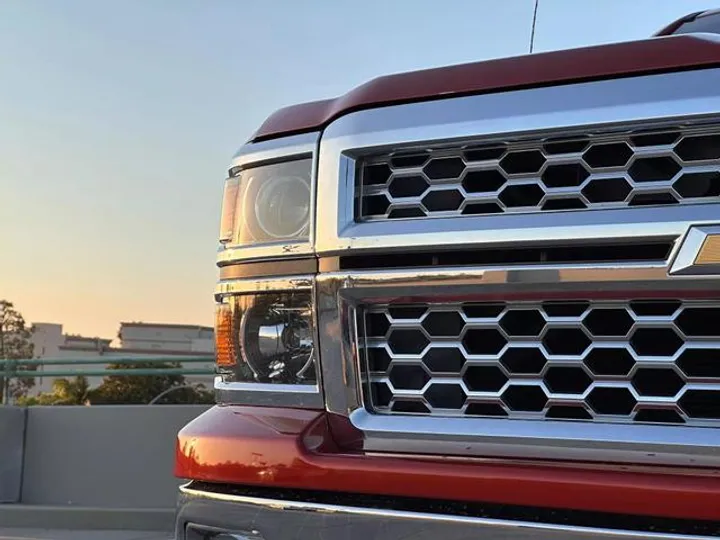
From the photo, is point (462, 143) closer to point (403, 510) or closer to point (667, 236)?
point (667, 236)

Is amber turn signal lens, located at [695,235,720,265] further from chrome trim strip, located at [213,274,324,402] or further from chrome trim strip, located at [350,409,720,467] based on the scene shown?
chrome trim strip, located at [213,274,324,402]

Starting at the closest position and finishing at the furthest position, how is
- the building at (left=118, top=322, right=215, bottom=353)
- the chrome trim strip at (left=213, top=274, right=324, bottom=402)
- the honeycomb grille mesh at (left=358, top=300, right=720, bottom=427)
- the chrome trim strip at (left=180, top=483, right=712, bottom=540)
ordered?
the chrome trim strip at (left=180, top=483, right=712, bottom=540) < the honeycomb grille mesh at (left=358, top=300, right=720, bottom=427) < the chrome trim strip at (left=213, top=274, right=324, bottom=402) < the building at (left=118, top=322, right=215, bottom=353)

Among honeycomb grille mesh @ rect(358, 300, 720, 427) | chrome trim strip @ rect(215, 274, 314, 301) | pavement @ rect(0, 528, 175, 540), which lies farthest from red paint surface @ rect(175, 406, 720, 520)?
pavement @ rect(0, 528, 175, 540)

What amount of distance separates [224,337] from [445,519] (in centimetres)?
67

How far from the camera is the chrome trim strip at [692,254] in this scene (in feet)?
4.39

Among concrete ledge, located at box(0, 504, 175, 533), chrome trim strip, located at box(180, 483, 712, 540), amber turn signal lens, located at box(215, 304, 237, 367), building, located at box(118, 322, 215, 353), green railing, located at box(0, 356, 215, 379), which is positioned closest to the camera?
chrome trim strip, located at box(180, 483, 712, 540)

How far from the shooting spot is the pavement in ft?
21.4

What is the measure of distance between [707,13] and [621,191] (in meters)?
1.38

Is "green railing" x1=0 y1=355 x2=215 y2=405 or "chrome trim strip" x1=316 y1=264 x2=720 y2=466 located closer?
"chrome trim strip" x1=316 y1=264 x2=720 y2=466

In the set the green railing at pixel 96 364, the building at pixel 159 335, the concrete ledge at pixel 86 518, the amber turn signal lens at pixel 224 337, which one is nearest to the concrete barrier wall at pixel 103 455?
the concrete ledge at pixel 86 518

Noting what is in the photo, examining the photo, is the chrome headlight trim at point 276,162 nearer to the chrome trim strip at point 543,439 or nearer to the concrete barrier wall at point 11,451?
the chrome trim strip at point 543,439

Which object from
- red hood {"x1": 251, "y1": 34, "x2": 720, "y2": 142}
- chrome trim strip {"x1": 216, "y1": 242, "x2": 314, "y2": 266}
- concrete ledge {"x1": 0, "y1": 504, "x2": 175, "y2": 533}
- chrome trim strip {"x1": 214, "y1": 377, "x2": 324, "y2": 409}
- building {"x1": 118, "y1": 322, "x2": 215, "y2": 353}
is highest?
building {"x1": 118, "y1": 322, "x2": 215, "y2": 353}

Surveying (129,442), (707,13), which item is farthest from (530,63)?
(129,442)

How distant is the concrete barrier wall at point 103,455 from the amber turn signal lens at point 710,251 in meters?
6.10
